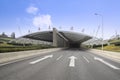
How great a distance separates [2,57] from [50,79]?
806 centimetres

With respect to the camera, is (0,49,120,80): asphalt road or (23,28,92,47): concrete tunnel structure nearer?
(0,49,120,80): asphalt road

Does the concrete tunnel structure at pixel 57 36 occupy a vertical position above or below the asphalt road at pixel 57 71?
above

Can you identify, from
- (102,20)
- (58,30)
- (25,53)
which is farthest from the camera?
(58,30)

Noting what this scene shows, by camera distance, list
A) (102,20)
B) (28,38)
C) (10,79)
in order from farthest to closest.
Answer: (28,38) < (102,20) < (10,79)

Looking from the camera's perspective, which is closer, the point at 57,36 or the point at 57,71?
the point at 57,71

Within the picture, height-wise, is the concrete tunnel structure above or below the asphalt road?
above

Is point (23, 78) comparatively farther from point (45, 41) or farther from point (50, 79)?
point (45, 41)

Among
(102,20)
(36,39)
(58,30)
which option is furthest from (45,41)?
(102,20)

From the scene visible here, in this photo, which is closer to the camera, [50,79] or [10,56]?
[50,79]

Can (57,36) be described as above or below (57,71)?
above

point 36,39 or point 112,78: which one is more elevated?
point 36,39

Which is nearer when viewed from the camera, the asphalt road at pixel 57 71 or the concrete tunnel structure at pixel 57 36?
the asphalt road at pixel 57 71

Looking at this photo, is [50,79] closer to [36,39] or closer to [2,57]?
[2,57]

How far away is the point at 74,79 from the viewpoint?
765 centimetres
